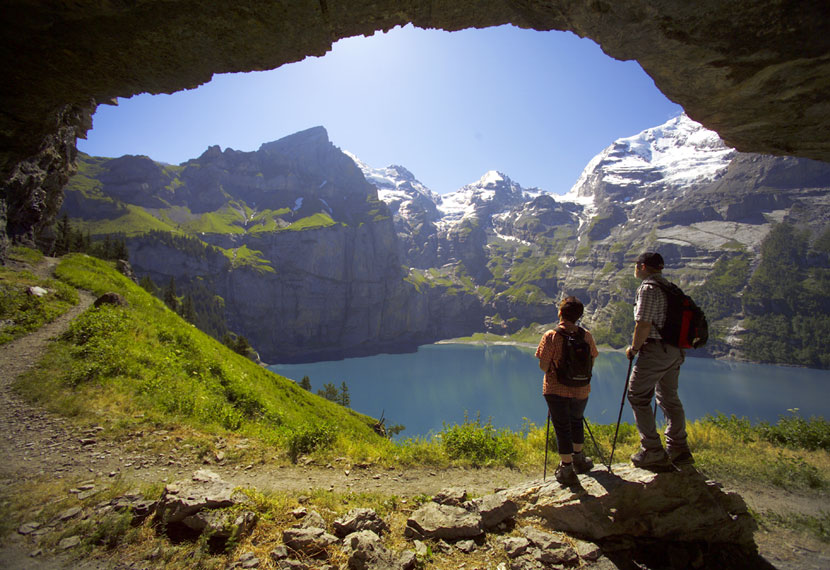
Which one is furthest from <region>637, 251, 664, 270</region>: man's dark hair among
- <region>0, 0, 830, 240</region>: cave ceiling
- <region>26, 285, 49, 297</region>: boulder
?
<region>26, 285, 49, 297</region>: boulder

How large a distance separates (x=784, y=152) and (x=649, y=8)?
14.1 feet

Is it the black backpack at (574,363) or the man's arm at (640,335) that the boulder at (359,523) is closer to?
the black backpack at (574,363)

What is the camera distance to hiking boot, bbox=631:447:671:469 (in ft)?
19.0

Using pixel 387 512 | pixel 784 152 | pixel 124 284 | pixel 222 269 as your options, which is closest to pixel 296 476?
pixel 387 512

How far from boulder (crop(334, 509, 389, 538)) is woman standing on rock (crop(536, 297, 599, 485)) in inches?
125

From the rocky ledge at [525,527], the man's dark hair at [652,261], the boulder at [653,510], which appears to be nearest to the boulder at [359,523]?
the rocky ledge at [525,527]

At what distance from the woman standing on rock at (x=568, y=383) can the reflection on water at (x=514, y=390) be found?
74.5m

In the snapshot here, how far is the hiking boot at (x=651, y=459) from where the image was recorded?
5.79 meters

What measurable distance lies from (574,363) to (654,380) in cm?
129

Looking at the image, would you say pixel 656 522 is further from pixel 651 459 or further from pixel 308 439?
pixel 308 439

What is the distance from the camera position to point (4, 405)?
8.96 metres

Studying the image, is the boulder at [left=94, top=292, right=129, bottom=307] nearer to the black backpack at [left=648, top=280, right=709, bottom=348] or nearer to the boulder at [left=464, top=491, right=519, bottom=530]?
the boulder at [left=464, top=491, right=519, bottom=530]

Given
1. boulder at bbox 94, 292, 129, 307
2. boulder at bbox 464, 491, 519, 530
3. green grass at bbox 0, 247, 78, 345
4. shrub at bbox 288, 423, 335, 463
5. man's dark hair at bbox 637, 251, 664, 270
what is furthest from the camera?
boulder at bbox 94, 292, 129, 307

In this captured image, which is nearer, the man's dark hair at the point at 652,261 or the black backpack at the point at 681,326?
the black backpack at the point at 681,326
